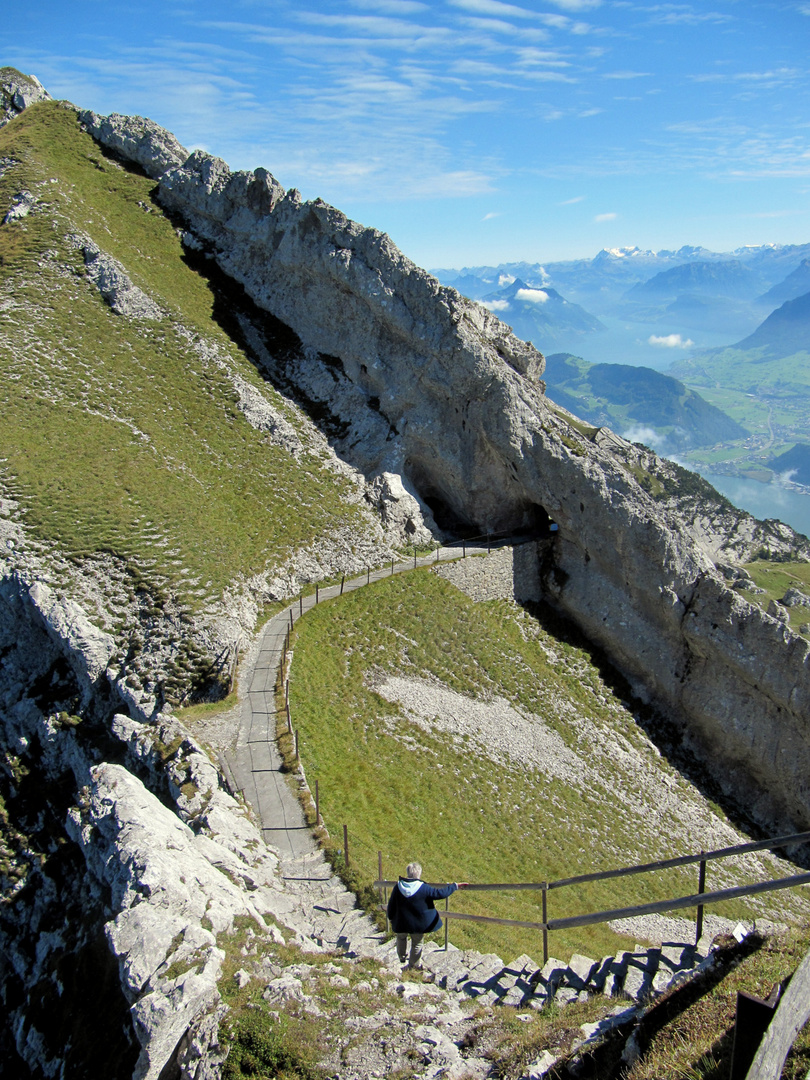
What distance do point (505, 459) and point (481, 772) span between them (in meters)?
22.9

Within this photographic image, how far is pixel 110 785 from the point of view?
781 inches

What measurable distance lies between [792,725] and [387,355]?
37.1 metres

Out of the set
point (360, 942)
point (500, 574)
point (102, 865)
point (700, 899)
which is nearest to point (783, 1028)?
point (700, 899)

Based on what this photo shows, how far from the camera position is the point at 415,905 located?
42.3 ft

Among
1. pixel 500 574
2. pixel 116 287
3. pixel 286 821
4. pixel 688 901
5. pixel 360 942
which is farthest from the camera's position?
pixel 116 287

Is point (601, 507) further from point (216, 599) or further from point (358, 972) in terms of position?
point (358, 972)

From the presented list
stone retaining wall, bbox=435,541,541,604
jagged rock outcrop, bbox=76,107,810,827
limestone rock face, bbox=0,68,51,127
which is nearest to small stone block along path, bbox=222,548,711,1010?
stone retaining wall, bbox=435,541,541,604

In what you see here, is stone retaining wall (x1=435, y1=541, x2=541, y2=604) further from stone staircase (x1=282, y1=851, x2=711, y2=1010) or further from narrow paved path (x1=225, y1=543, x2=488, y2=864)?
stone staircase (x1=282, y1=851, x2=711, y2=1010)

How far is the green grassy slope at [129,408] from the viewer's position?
110ft

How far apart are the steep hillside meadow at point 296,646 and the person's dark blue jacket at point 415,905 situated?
60.5 inches

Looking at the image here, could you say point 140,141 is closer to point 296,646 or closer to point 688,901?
point 296,646

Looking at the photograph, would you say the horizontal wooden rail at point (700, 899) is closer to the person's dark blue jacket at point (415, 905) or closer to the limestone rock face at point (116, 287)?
the person's dark blue jacket at point (415, 905)

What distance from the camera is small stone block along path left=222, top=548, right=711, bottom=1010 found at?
12.5 metres

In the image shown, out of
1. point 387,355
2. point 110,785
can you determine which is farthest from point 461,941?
point 387,355
